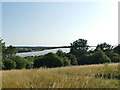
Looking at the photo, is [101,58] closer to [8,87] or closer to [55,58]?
[55,58]

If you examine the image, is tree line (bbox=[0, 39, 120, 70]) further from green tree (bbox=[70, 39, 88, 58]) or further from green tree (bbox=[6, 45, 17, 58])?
green tree (bbox=[70, 39, 88, 58])

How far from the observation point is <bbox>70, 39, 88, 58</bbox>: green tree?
55.9 m

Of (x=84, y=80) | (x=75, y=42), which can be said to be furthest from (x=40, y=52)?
(x=84, y=80)

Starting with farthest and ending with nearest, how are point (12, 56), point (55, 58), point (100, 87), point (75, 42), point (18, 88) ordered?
point (75, 42) < point (12, 56) < point (55, 58) < point (100, 87) < point (18, 88)

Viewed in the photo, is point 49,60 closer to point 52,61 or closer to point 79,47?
point 52,61

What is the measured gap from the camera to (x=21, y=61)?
139 feet

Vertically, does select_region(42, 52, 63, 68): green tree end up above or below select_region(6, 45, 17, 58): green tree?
below

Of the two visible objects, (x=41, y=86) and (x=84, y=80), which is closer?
(x=41, y=86)

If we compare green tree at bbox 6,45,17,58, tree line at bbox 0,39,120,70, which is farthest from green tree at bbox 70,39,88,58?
green tree at bbox 6,45,17,58

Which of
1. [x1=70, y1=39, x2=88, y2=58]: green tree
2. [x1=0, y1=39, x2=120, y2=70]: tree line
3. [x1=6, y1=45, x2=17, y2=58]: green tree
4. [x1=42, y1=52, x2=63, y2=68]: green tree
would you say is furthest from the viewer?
[x1=70, y1=39, x2=88, y2=58]: green tree

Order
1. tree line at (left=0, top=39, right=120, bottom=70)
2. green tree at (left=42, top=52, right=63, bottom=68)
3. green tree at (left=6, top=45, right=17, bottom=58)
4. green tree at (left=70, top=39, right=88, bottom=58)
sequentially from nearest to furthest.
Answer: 1. tree line at (left=0, top=39, right=120, bottom=70)
2. green tree at (left=42, top=52, right=63, bottom=68)
3. green tree at (left=6, top=45, right=17, bottom=58)
4. green tree at (left=70, top=39, right=88, bottom=58)

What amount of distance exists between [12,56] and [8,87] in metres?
44.3

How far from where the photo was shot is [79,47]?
58562mm

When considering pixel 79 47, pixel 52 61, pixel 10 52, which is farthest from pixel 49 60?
pixel 79 47
